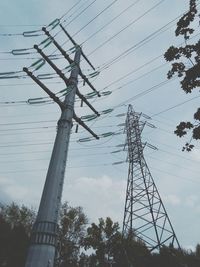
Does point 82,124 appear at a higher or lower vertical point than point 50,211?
higher

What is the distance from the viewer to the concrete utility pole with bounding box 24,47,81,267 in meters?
9.20

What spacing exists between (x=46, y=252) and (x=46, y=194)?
171 cm

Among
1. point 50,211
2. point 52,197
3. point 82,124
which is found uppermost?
point 82,124

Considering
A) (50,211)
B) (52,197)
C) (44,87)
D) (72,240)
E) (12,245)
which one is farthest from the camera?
(72,240)

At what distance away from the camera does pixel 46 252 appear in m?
9.27

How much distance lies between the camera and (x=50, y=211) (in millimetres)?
9695

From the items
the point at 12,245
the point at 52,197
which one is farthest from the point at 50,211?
the point at 12,245

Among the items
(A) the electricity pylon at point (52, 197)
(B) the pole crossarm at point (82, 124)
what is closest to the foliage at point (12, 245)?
(B) the pole crossarm at point (82, 124)

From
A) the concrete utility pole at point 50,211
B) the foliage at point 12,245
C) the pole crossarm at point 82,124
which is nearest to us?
the concrete utility pole at point 50,211

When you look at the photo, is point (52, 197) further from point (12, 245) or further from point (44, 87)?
point (12, 245)

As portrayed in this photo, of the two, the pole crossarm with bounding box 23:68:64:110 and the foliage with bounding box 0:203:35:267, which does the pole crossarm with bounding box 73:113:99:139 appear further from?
the foliage with bounding box 0:203:35:267

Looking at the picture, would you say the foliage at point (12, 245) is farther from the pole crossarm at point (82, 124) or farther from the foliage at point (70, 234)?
the pole crossarm at point (82, 124)

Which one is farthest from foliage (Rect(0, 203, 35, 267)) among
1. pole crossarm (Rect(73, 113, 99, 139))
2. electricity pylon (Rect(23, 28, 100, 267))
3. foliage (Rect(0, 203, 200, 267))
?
electricity pylon (Rect(23, 28, 100, 267))

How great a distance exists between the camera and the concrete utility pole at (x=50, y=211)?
9.20 metres
